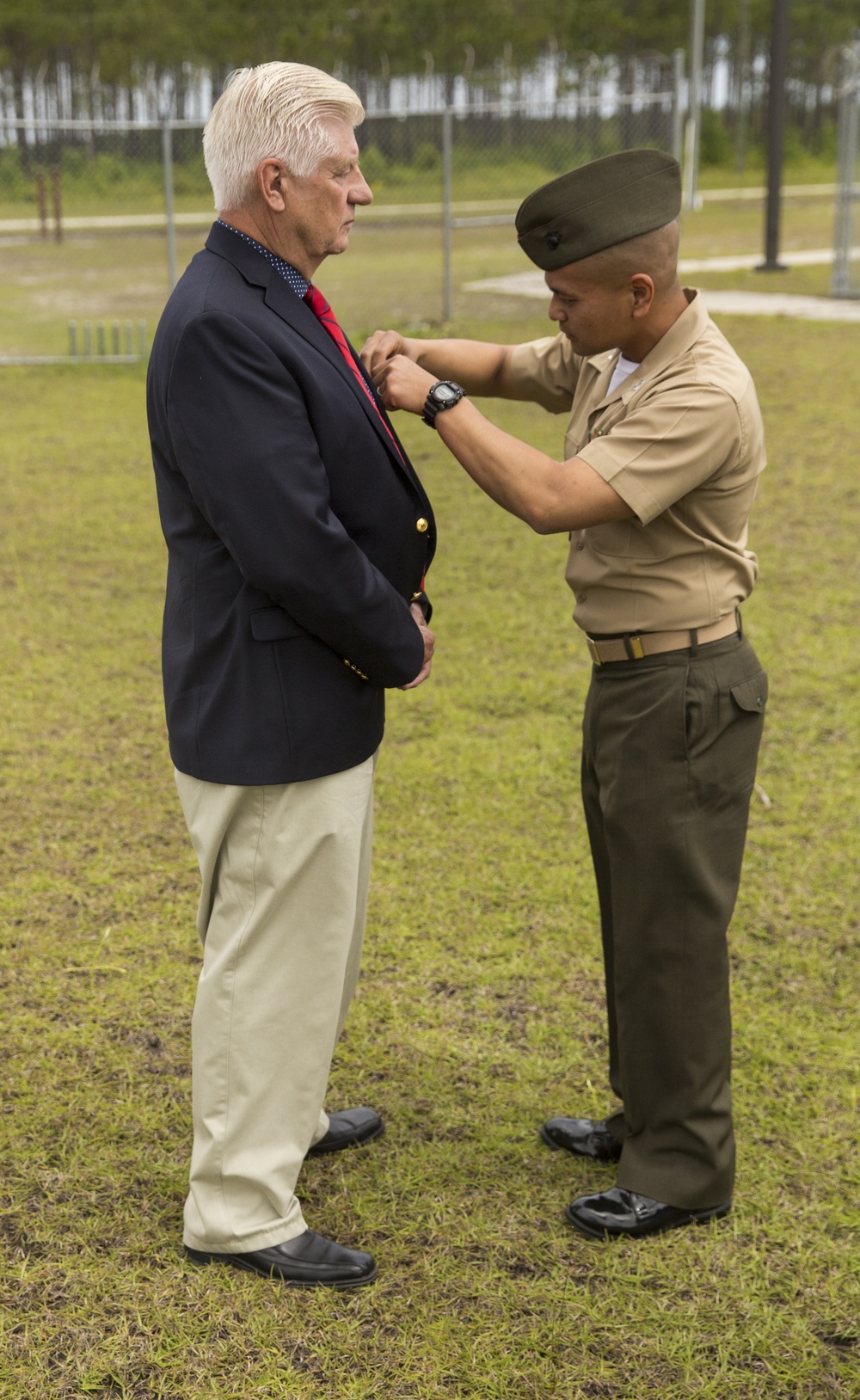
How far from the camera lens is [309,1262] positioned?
255cm

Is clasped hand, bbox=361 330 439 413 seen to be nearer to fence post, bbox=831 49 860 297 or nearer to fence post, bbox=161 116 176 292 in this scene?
fence post, bbox=161 116 176 292

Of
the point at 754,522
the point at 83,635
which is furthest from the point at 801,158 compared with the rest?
the point at 83,635

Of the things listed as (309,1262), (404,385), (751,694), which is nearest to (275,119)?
(404,385)

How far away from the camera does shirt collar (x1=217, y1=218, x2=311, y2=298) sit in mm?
2213

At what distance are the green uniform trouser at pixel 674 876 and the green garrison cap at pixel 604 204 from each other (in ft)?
2.51

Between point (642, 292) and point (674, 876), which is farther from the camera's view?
point (674, 876)

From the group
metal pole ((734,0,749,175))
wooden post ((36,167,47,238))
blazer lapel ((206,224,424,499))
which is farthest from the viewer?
metal pole ((734,0,749,175))

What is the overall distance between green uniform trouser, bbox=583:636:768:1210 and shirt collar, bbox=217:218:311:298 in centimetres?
92

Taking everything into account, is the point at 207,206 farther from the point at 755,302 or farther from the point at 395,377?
the point at 395,377

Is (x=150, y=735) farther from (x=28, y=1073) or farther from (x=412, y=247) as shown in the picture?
(x=412, y=247)

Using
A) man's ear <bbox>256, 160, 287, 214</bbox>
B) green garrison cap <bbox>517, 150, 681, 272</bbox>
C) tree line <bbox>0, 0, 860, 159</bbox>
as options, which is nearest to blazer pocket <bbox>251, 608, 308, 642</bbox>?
man's ear <bbox>256, 160, 287, 214</bbox>

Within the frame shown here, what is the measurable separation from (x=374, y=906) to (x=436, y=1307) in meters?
1.58

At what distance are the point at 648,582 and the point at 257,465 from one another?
0.80 metres

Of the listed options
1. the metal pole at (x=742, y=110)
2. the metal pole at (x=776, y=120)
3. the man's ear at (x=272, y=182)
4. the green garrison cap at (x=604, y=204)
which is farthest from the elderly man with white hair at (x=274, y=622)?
the metal pole at (x=742, y=110)
